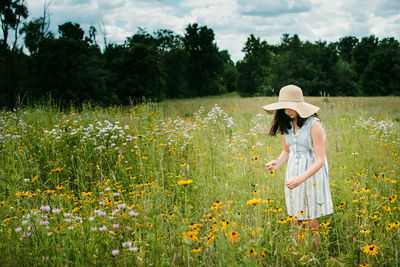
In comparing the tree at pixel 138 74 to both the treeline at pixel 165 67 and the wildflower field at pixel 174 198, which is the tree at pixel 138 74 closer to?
the treeline at pixel 165 67

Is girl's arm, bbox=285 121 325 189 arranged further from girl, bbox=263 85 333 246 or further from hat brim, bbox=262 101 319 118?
hat brim, bbox=262 101 319 118

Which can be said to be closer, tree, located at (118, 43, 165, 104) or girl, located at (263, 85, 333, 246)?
girl, located at (263, 85, 333, 246)

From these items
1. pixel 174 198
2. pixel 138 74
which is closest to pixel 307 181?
pixel 174 198

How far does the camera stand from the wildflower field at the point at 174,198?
2.02m

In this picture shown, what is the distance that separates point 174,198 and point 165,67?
40.4 m

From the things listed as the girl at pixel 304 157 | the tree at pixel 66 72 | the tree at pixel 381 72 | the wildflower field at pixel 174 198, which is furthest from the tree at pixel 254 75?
the girl at pixel 304 157

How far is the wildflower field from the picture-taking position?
2018 mm

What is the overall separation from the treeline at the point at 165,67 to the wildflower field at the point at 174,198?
609 inches

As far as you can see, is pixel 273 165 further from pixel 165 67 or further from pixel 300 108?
pixel 165 67

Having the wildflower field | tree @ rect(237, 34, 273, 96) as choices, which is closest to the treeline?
tree @ rect(237, 34, 273, 96)

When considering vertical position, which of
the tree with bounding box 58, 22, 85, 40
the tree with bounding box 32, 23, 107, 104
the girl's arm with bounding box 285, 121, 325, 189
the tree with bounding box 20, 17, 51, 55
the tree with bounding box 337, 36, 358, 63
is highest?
the tree with bounding box 337, 36, 358, 63

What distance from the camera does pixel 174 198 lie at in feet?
11.7

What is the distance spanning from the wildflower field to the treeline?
1546 cm

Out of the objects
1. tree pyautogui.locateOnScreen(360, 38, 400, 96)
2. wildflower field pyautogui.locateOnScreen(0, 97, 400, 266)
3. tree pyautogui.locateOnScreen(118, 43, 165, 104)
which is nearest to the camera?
wildflower field pyautogui.locateOnScreen(0, 97, 400, 266)
